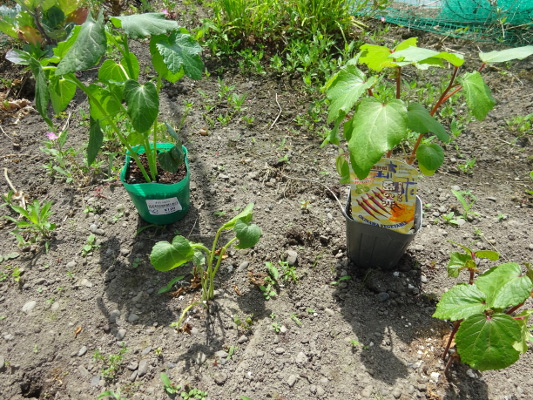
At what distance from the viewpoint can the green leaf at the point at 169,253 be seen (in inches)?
55.4

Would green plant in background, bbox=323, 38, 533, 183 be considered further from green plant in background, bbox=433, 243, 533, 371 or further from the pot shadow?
the pot shadow

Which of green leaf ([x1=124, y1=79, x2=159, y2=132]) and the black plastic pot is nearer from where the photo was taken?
green leaf ([x1=124, y1=79, x2=159, y2=132])

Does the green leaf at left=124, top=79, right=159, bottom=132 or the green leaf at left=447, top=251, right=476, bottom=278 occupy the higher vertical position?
the green leaf at left=124, top=79, right=159, bottom=132

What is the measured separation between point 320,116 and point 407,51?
142 centimetres

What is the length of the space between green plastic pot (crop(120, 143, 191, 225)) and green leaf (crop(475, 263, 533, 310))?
4.15 ft

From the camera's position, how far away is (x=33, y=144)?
2.47 metres

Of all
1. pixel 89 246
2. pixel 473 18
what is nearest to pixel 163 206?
pixel 89 246

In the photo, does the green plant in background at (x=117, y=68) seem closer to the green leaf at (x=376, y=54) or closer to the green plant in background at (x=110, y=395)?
the green leaf at (x=376, y=54)


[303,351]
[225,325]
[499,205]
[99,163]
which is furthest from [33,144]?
[499,205]

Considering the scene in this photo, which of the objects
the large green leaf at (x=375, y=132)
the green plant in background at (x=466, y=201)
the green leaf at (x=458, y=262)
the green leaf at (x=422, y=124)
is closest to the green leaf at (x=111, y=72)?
the large green leaf at (x=375, y=132)

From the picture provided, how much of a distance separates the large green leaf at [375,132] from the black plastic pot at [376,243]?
438mm

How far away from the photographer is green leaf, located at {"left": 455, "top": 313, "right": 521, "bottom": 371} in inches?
41.9

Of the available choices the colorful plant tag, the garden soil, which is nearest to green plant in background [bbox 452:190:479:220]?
the garden soil

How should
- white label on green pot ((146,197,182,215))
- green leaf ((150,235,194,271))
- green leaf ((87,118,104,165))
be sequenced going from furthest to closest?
white label on green pot ((146,197,182,215)) < green leaf ((87,118,104,165)) < green leaf ((150,235,194,271))
